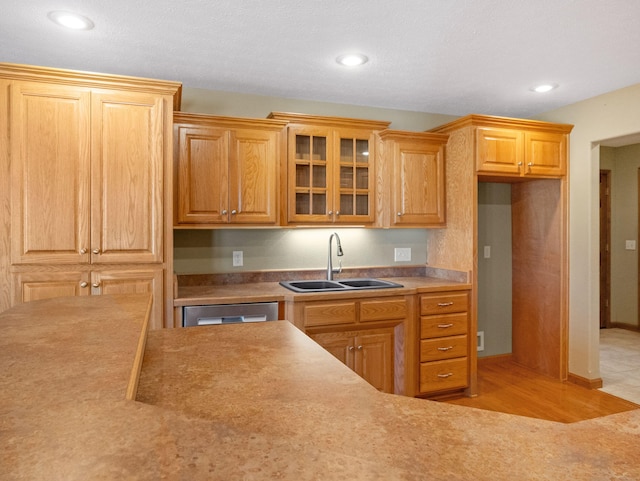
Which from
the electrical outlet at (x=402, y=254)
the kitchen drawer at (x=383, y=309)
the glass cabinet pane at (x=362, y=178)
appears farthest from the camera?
the electrical outlet at (x=402, y=254)

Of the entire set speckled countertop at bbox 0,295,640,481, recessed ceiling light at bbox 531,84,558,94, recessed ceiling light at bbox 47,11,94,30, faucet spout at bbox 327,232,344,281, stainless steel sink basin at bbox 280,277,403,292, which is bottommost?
stainless steel sink basin at bbox 280,277,403,292

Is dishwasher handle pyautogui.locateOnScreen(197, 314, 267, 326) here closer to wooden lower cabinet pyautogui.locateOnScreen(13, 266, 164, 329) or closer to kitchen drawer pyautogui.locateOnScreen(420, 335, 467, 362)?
wooden lower cabinet pyautogui.locateOnScreen(13, 266, 164, 329)

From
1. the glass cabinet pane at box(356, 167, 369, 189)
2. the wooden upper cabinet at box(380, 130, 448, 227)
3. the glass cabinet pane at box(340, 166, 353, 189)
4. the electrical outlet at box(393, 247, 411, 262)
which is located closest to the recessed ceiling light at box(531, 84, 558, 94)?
the wooden upper cabinet at box(380, 130, 448, 227)

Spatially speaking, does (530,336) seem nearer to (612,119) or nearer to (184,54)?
(612,119)

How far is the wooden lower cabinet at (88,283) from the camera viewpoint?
252cm

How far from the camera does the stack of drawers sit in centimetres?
335

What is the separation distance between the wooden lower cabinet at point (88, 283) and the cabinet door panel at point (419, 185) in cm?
190

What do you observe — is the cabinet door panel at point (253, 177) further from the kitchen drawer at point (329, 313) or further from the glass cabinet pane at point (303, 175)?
the kitchen drawer at point (329, 313)

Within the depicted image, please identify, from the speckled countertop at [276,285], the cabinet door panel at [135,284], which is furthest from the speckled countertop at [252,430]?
the speckled countertop at [276,285]

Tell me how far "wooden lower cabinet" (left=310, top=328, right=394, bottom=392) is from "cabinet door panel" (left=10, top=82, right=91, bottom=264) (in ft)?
5.47

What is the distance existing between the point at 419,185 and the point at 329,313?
1.35m

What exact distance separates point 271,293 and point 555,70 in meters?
2.46

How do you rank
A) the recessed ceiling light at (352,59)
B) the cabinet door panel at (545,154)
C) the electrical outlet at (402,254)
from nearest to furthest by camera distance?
the recessed ceiling light at (352,59)
the cabinet door panel at (545,154)
the electrical outlet at (402,254)

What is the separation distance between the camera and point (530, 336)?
4.20 meters
